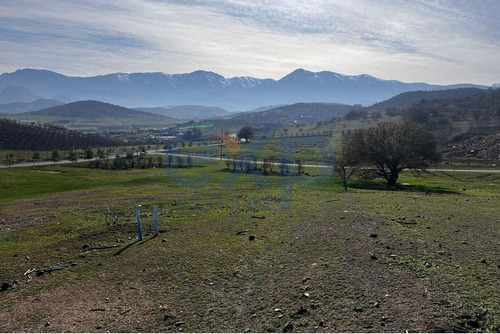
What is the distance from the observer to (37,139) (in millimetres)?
162000

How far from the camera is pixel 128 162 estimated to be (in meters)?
98.1

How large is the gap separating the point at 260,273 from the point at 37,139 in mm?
176578

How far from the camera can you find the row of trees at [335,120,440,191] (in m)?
43.8

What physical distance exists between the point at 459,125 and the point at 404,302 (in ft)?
609

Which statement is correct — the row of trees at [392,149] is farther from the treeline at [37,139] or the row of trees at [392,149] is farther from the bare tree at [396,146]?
the treeline at [37,139]

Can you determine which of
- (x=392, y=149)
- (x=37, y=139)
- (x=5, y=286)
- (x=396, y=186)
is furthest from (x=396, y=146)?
(x=37, y=139)

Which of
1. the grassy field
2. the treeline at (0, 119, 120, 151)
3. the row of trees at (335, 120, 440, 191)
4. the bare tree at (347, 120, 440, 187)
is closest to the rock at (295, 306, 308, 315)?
the grassy field

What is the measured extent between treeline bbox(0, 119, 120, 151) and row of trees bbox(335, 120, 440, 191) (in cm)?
14425

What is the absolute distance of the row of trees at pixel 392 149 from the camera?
144 feet

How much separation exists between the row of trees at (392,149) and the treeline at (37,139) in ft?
473

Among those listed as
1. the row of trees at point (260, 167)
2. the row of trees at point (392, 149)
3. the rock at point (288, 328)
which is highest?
the row of trees at point (392, 149)

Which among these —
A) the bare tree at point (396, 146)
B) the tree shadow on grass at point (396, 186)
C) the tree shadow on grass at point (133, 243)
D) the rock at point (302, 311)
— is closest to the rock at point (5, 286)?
the tree shadow on grass at point (133, 243)

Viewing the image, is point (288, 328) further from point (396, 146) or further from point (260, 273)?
point (396, 146)

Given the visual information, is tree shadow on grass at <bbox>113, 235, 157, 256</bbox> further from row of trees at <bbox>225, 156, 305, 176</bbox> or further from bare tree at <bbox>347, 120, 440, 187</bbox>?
row of trees at <bbox>225, 156, 305, 176</bbox>
